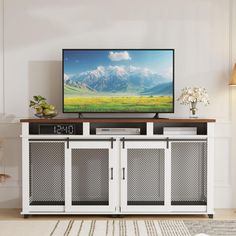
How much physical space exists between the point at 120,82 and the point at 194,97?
2.59ft

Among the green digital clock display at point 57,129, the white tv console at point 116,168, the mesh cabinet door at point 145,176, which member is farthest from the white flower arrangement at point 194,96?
the green digital clock display at point 57,129

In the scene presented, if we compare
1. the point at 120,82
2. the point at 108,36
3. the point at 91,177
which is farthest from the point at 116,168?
the point at 108,36

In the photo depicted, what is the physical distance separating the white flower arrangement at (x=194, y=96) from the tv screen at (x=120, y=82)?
0.14 m

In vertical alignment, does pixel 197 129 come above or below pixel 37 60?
below

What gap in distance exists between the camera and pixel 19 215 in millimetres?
5074

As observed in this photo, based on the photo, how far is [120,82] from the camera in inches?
204

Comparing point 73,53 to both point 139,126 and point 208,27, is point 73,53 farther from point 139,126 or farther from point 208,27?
point 208,27

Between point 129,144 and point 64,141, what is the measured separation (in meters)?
0.65

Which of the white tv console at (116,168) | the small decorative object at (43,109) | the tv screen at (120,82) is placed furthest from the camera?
the tv screen at (120,82)

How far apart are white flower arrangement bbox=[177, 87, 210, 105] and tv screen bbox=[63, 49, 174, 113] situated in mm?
138

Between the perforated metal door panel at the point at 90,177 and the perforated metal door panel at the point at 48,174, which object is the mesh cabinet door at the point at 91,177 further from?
the perforated metal door panel at the point at 48,174

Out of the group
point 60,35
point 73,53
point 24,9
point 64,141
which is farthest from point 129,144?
point 24,9

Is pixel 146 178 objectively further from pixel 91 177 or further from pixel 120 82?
pixel 120 82

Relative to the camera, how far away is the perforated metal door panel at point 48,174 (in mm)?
4953
